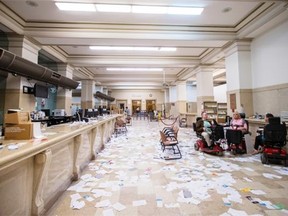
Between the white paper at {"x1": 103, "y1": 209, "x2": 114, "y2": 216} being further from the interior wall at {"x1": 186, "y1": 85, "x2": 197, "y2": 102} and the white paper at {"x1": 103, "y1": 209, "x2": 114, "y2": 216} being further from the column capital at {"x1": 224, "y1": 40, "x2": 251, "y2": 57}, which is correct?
the interior wall at {"x1": 186, "y1": 85, "x2": 197, "y2": 102}

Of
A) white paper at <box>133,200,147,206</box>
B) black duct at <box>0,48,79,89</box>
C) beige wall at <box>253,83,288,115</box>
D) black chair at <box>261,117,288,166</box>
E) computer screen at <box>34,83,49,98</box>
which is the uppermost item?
black duct at <box>0,48,79,89</box>

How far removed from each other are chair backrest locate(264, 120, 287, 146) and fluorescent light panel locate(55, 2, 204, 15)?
336 cm

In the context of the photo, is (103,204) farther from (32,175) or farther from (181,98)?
(181,98)

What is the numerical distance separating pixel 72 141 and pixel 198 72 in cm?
794

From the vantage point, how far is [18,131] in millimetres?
1963

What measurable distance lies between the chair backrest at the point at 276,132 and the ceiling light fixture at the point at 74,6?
17.0 ft

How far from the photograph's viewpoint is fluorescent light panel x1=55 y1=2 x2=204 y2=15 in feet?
13.7

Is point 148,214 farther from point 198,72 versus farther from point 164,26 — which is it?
point 198,72

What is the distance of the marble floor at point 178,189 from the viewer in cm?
219

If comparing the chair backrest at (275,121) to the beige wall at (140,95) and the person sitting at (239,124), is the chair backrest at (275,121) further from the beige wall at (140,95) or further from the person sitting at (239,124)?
the beige wall at (140,95)

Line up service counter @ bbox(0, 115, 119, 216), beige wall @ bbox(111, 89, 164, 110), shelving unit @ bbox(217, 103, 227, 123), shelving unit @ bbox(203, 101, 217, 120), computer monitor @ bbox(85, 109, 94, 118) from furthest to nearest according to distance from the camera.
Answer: beige wall @ bbox(111, 89, 164, 110) → shelving unit @ bbox(203, 101, 217, 120) → shelving unit @ bbox(217, 103, 227, 123) → computer monitor @ bbox(85, 109, 94, 118) → service counter @ bbox(0, 115, 119, 216)

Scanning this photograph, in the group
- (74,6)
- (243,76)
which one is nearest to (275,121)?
(243,76)

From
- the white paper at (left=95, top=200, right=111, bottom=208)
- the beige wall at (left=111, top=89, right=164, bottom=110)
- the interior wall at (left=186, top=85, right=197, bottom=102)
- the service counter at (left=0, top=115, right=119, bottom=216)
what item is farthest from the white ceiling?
the beige wall at (left=111, top=89, right=164, bottom=110)

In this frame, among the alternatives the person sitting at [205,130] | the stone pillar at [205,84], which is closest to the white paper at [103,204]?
the person sitting at [205,130]
